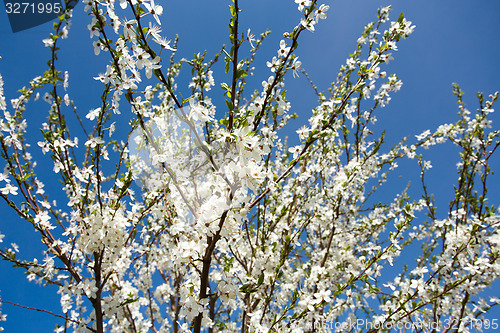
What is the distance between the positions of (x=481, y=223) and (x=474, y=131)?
1.63 metres

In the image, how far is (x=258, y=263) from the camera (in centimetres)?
376

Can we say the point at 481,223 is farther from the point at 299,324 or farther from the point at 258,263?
the point at 258,263

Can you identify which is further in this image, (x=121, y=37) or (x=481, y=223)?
(x=481, y=223)

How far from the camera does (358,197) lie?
19.7 ft

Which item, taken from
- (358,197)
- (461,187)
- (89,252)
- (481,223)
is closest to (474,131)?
(461,187)

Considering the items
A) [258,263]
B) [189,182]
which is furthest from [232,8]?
[258,263]

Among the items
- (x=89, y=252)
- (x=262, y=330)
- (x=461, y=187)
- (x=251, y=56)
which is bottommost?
(x=262, y=330)

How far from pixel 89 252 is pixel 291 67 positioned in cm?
271

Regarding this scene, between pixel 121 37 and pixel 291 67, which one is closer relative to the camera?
pixel 121 37

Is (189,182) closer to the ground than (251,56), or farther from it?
closer to the ground

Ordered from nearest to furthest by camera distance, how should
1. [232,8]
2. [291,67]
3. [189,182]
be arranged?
[232,8] < [291,67] < [189,182]

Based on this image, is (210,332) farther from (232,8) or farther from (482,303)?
(232,8)

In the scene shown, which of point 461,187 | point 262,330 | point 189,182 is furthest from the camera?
point 461,187

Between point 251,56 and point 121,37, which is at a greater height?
point 251,56
